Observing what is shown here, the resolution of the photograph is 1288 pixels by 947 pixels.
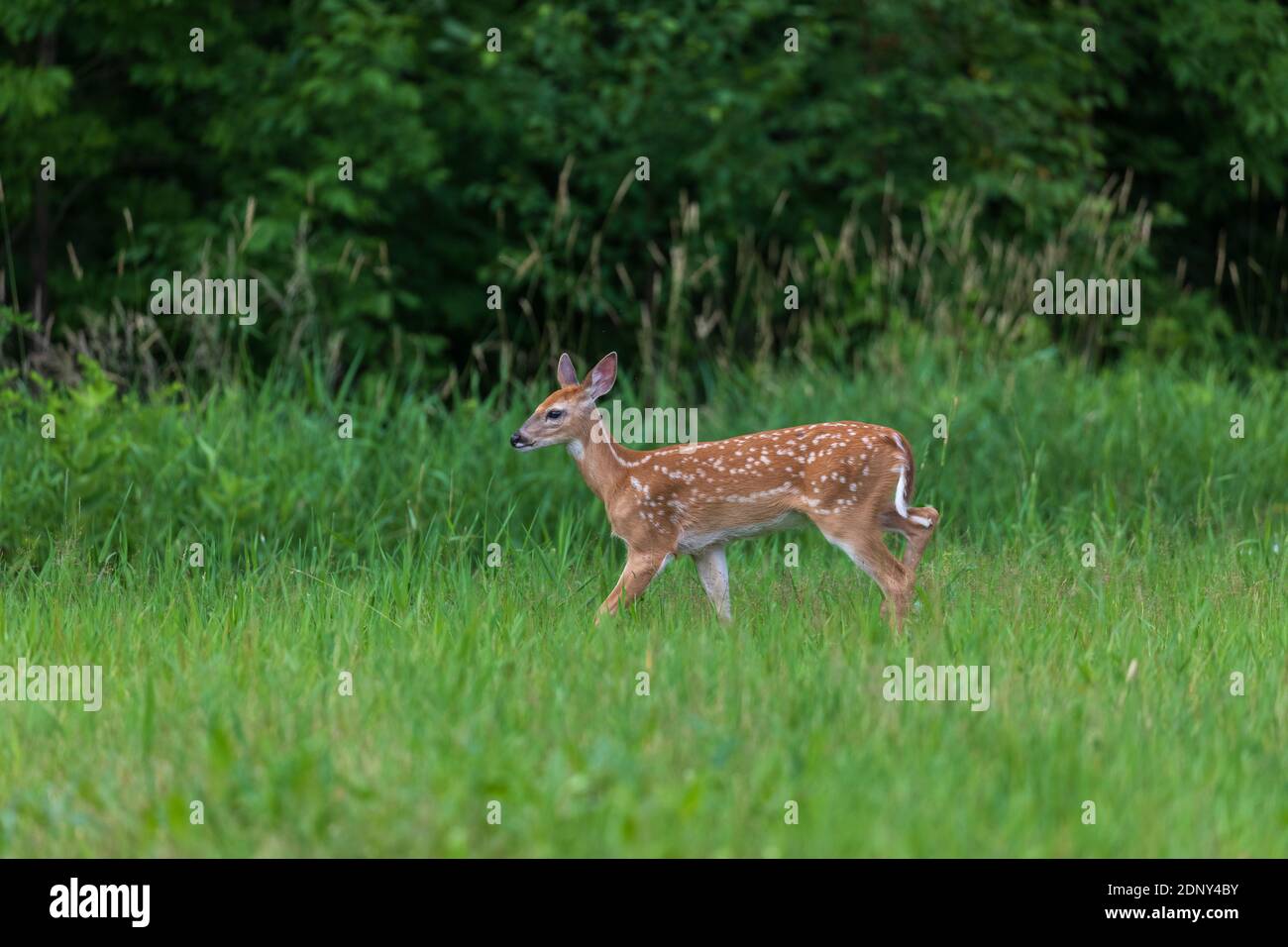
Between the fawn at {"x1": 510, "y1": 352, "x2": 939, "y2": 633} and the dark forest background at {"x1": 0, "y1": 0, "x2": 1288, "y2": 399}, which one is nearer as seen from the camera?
the fawn at {"x1": 510, "y1": 352, "x2": 939, "y2": 633}

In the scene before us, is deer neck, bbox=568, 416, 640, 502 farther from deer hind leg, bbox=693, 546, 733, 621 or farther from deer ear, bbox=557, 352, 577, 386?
deer hind leg, bbox=693, 546, 733, 621

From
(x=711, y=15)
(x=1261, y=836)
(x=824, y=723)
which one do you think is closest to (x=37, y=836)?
(x=824, y=723)

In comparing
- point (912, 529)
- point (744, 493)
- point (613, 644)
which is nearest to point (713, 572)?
point (744, 493)

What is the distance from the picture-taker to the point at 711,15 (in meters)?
12.5

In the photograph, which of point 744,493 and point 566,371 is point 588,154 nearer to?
point 566,371

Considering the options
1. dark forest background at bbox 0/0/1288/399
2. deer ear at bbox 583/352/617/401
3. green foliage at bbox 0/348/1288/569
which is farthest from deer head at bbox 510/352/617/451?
dark forest background at bbox 0/0/1288/399

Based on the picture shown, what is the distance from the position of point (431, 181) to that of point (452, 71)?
1971 mm

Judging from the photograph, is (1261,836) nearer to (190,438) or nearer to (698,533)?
(698,533)

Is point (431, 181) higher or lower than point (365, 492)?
higher

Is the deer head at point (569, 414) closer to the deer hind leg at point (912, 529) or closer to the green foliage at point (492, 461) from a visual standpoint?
the green foliage at point (492, 461)

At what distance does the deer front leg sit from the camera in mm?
5863

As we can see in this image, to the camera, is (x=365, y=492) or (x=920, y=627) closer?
(x=920, y=627)

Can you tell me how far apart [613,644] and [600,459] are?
4.31 ft
